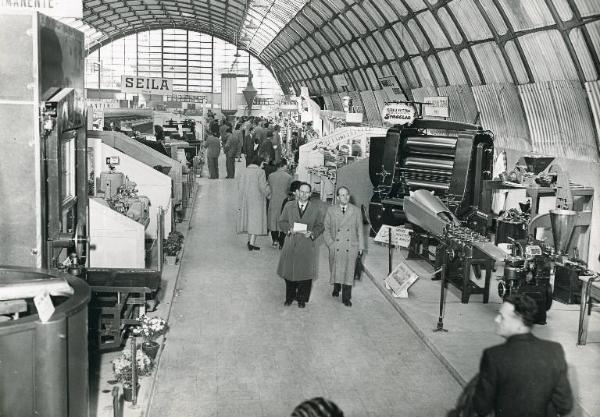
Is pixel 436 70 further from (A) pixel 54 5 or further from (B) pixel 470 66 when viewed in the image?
(A) pixel 54 5

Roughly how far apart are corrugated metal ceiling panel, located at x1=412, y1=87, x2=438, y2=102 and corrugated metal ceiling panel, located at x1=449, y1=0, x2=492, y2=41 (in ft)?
13.5

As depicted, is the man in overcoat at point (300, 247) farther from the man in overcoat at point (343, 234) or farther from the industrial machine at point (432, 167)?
the industrial machine at point (432, 167)

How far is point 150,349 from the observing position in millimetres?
7453

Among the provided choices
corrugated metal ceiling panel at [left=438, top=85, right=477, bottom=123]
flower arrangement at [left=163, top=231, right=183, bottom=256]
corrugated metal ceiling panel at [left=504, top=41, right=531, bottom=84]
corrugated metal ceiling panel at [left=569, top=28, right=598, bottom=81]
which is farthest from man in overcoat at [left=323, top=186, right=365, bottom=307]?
corrugated metal ceiling panel at [left=438, top=85, right=477, bottom=123]

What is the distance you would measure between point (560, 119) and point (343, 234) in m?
5.67

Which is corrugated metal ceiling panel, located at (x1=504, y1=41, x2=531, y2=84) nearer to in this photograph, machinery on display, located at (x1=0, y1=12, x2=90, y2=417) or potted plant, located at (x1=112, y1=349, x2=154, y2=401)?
machinery on display, located at (x1=0, y1=12, x2=90, y2=417)

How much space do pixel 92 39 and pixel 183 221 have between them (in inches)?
1401

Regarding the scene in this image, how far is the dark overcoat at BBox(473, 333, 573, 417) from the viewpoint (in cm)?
411

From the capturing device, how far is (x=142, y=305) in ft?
28.6

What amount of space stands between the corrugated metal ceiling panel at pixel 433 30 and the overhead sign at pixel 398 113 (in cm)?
373

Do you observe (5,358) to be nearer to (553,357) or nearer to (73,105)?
Result: (553,357)

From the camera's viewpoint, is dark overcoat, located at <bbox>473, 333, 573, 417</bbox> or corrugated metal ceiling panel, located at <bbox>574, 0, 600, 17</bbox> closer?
dark overcoat, located at <bbox>473, 333, 573, 417</bbox>

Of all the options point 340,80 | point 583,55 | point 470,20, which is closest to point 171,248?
point 583,55

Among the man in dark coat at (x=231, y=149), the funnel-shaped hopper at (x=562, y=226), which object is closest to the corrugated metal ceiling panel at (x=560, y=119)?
the funnel-shaped hopper at (x=562, y=226)
